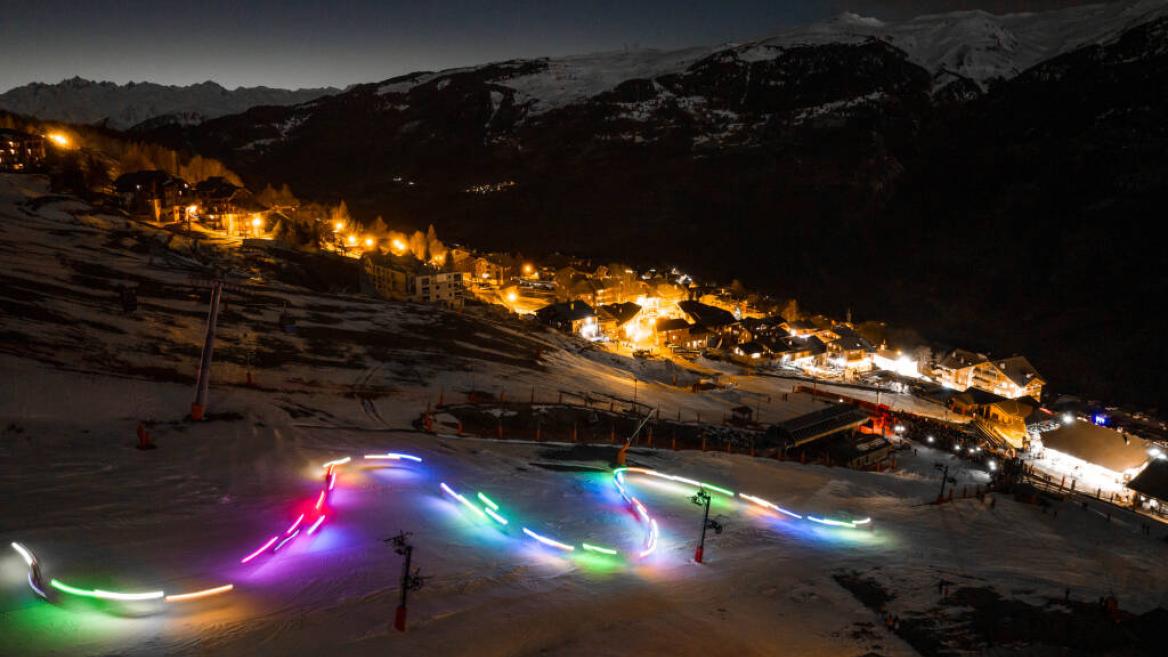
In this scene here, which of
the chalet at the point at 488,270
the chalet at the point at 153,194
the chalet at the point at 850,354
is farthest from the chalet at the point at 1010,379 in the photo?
the chalet at the point at 153,194

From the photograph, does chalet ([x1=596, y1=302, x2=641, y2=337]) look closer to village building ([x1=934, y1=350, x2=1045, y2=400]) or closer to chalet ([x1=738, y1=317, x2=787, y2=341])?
chalet ([x1=738, y1=317, x2=787, y2=341])

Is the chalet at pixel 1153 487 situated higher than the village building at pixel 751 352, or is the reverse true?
the village building at pixel 751 352

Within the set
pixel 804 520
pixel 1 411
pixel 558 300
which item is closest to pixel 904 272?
pixel 558 300

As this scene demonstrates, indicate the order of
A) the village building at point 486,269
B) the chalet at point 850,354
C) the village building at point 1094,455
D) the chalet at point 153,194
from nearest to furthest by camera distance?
the village building at point 1094,455
the chalet at point 153,194
the chalet at point 850,354
the village building at point 486,269

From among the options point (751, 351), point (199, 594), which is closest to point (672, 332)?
point (751, 351)

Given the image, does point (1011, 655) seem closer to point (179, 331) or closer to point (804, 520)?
point (804, 520)

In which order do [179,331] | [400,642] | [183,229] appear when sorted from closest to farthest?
[400,642]
[179,331]
[183,229]

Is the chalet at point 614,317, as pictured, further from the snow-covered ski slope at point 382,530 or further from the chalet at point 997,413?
the snow-covered ski slope at point 382,530

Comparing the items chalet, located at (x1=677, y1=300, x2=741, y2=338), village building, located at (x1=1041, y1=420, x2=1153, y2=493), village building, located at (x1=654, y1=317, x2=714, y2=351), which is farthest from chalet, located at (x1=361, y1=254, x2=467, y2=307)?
village building, located at (x1=1041, y1=420, x2=1153, y2=493)
